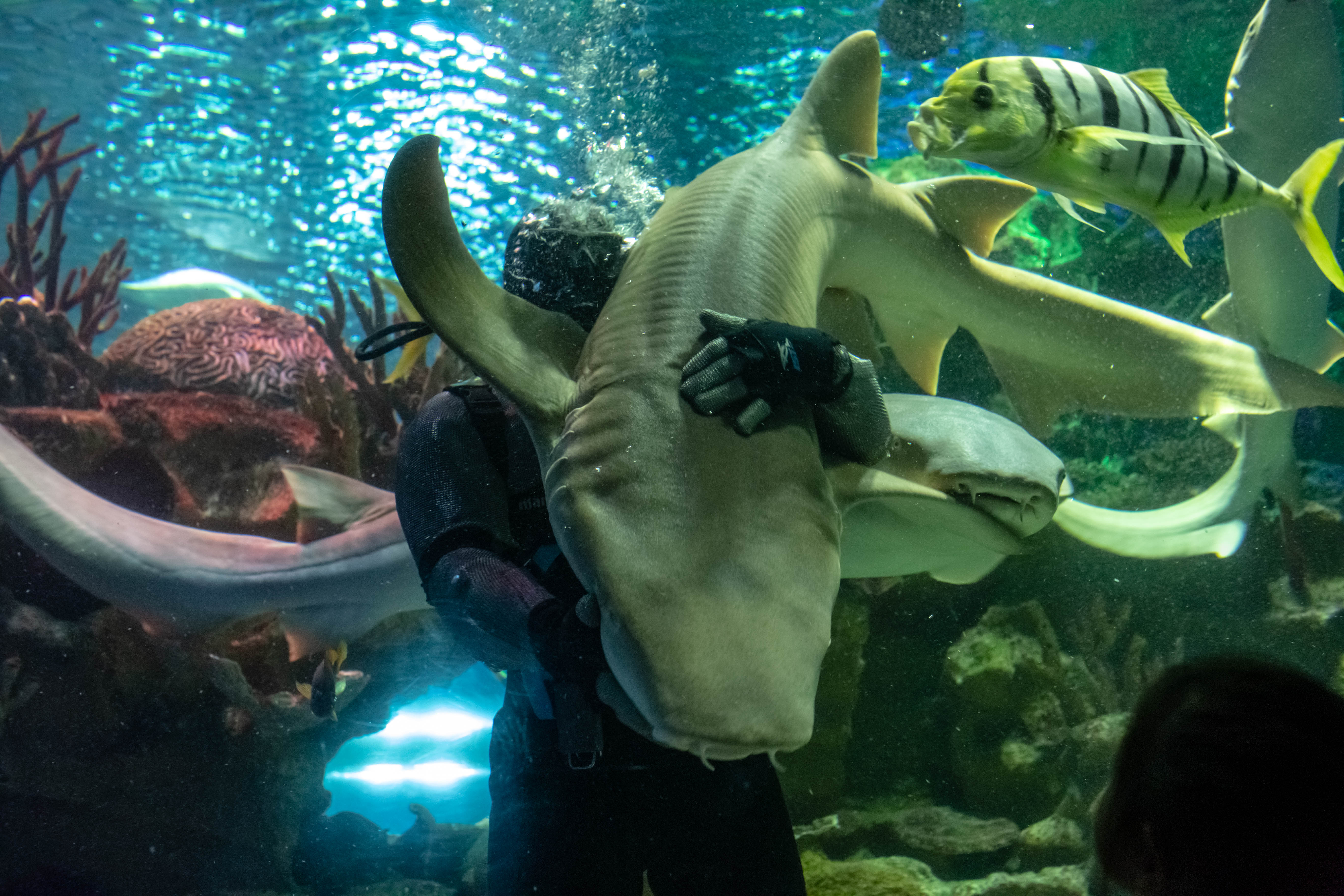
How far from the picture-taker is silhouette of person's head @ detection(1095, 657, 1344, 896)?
905 mm

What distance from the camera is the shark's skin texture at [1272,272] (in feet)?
15.4

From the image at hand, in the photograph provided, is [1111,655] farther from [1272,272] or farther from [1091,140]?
[1091,140]

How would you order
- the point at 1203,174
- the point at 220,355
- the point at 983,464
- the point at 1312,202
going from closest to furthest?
the point at 983,464
the point at 1203,174
the point at 1312,202
the point at 220,355

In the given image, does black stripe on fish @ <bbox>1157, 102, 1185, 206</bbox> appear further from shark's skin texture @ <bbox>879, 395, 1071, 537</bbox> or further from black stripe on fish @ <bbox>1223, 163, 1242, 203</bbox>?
shark's skin texture @ <bbox>879, 395, 1071, 537</bbox>

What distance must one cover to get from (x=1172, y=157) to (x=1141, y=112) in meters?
0.19

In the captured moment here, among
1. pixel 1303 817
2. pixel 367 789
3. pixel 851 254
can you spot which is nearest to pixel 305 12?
pixel 367 789

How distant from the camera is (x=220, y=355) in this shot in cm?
663

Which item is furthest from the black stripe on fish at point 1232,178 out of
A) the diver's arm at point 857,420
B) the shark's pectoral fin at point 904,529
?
the diver's arm at point 857,420

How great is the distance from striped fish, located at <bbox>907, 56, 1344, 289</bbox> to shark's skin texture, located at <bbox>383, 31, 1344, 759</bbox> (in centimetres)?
48

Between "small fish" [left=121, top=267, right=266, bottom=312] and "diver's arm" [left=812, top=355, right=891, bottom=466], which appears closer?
"diver's arm" [left=812, top=355, right=891, bottom=466]

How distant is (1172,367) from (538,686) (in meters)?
3.00

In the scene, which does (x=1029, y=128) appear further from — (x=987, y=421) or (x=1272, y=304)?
(x=1272, y=304)

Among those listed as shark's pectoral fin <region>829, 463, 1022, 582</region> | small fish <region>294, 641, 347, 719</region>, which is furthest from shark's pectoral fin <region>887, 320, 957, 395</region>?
small fish <region>294, 641, 347, 719</region>

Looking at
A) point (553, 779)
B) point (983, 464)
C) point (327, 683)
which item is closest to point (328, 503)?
point (327, 683)
